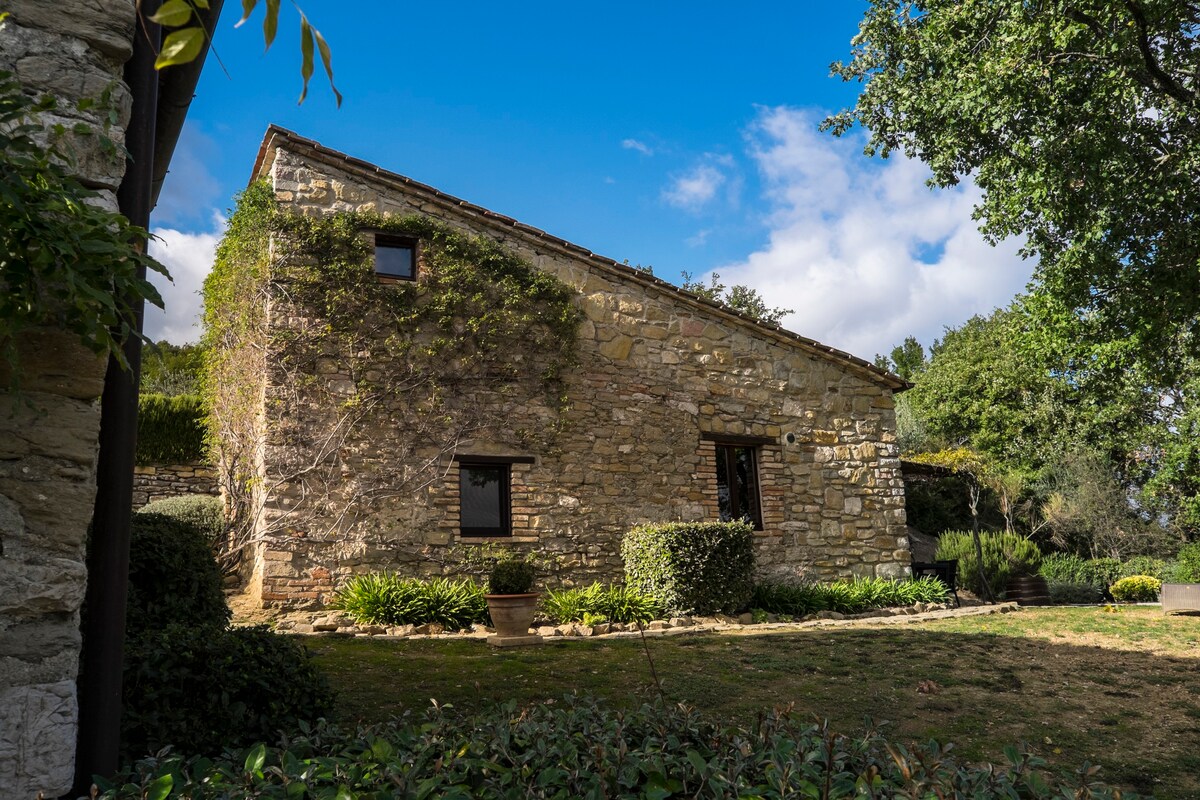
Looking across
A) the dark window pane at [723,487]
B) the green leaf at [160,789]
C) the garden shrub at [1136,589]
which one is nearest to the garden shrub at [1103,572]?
the garden shrub at [1136,589]

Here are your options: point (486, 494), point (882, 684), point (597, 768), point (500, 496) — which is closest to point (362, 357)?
point (486, 494)

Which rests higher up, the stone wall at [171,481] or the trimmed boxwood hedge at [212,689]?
the stone wall at [171,481]

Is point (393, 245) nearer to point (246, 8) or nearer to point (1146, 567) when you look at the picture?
point (246, 8)

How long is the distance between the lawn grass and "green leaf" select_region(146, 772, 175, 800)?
1.83 m

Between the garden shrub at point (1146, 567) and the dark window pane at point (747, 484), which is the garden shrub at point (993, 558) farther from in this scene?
the dark window pane at point (747, 484)

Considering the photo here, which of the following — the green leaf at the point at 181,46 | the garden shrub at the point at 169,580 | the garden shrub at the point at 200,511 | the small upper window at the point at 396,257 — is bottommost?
the garden shrub at the point at 169,580

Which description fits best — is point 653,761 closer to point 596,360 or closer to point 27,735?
point 27,735

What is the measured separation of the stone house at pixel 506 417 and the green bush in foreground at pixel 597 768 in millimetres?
7388

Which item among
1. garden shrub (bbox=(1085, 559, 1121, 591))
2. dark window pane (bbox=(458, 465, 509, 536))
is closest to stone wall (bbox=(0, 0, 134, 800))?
dark window pane (bbox=(458, 465, 509, 536))

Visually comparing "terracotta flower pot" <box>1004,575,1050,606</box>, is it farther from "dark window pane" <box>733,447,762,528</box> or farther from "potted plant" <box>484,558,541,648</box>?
"potted plant" <box>484,558,541,648</box>

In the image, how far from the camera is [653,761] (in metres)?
2.31

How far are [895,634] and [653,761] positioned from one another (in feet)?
24.0

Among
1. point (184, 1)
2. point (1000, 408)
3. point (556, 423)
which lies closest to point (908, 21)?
point (556, 423)

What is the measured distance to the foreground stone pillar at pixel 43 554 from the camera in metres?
2.40
